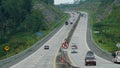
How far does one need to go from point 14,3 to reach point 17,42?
192ft

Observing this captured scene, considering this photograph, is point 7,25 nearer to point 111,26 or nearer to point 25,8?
point 25,8

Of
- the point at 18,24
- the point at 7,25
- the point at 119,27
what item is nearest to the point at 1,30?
the point at 7,25

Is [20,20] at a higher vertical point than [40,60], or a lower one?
higher

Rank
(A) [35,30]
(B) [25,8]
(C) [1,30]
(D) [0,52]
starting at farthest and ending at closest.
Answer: (B) [25,8], (A) [35,30], (C) [1,30], (D) [0,52]

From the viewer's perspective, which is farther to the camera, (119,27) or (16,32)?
(16,32)

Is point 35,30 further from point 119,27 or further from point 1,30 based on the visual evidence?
point 119,27

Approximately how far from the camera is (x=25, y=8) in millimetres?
199125

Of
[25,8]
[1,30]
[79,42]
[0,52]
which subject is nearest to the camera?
[0,52]

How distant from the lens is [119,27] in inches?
6014

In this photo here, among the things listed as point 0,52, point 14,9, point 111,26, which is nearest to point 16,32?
point 14,9

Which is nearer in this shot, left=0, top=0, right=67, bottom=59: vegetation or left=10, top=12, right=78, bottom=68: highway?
left=10, top=12, right=78, bottom=68: highway

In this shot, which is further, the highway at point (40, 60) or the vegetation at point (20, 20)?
the vegetation at point (20, 20)

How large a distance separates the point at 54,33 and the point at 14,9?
27.9 m

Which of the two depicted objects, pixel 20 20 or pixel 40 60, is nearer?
pixel 40 60
